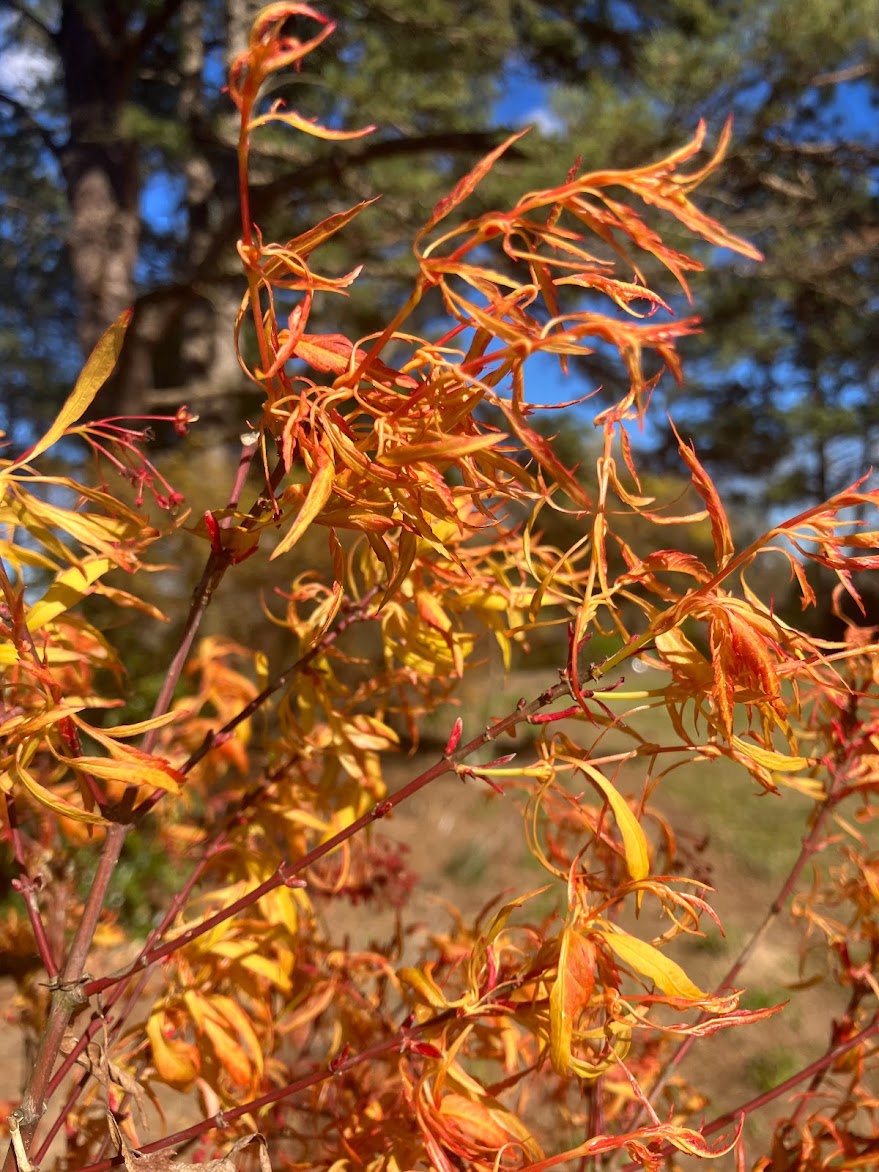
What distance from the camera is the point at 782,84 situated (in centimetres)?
459

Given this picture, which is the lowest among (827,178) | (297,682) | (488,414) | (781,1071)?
(781,1071)

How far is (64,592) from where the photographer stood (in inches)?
14.9

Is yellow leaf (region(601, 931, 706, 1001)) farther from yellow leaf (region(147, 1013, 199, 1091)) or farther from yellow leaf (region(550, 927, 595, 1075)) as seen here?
yellow leaf (region(147, 1013, 199, 1091))

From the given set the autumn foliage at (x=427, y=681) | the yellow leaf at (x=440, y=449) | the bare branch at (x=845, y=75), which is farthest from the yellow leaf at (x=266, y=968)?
the bare branch at (x=845, y=75)

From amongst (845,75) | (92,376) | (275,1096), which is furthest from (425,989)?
(845,75)

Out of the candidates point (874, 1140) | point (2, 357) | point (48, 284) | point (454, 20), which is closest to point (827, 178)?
point (454, 20)

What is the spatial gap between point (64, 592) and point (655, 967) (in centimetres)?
28

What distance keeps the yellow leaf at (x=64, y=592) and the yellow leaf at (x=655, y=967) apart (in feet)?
0.83

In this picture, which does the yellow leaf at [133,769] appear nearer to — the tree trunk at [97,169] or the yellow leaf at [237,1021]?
the yellow leaf at [237,1021]

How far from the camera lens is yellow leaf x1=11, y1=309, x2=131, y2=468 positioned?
316 millimetres

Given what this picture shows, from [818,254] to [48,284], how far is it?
20.2 feet

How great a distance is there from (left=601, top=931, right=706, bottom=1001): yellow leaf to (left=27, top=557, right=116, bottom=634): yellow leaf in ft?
0.83

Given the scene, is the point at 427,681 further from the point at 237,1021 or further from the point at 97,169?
the point at 97,169

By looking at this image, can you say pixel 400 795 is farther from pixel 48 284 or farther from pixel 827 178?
pixel 48 284
